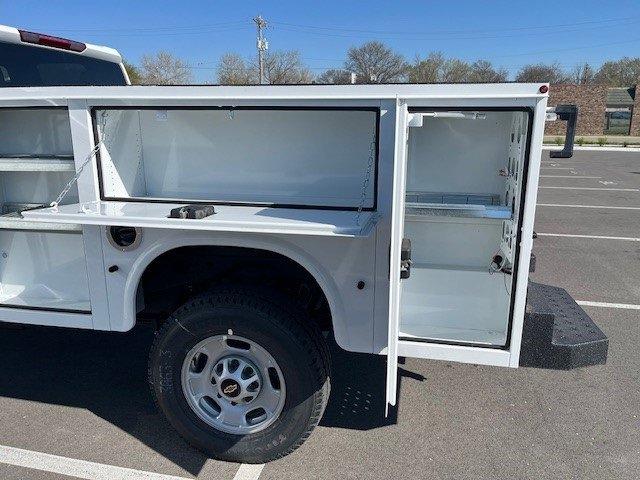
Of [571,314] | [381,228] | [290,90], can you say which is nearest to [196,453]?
[381,228]

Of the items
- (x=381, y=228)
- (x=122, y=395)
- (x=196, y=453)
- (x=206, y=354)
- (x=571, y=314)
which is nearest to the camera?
(x=381, y=228)

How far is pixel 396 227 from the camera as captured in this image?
2.11 meters

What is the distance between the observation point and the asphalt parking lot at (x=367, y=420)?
9.41 ft

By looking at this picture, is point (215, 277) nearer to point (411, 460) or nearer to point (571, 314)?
point (411, 460)

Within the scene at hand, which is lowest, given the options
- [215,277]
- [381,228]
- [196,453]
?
[196,453]

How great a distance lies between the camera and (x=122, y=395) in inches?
142

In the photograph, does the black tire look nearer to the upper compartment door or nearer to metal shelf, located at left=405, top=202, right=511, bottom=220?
the upper compartment door

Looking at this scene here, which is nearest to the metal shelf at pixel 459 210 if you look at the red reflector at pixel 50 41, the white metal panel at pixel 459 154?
the white metal panel at pixel 459 154

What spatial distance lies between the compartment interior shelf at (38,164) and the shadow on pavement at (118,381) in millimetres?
1049

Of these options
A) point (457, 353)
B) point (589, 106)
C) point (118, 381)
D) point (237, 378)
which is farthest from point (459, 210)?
point (589, 106)

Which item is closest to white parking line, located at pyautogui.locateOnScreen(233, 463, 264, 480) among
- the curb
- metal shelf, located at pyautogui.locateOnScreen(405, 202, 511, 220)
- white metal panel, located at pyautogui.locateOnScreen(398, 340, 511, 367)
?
white metal panel, located at pyautogui.locateOnScreen(398, 340, 511, 367)

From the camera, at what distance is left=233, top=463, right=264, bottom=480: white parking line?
279 cm

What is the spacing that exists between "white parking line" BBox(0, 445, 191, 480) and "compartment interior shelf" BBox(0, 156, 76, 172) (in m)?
1.63

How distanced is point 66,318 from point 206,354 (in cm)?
85
